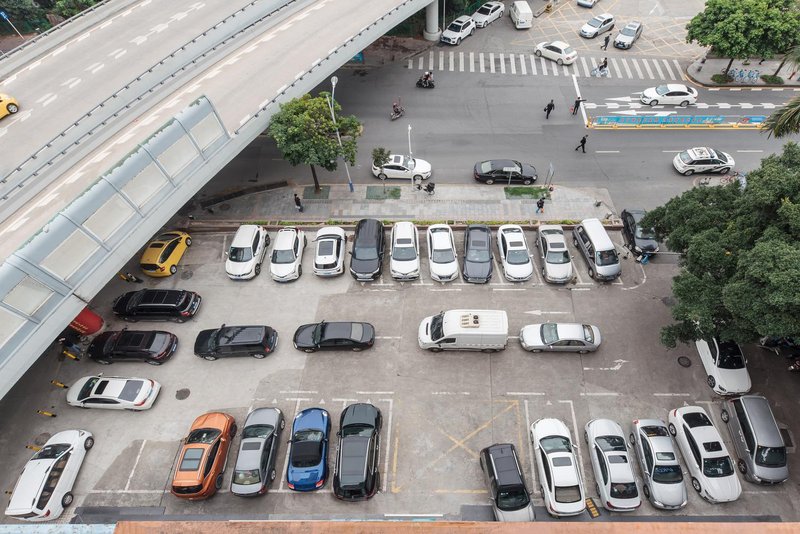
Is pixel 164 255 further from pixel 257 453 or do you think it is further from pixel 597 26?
pixel 597 26

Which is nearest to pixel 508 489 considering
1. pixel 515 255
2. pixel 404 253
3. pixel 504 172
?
pixel 515 255

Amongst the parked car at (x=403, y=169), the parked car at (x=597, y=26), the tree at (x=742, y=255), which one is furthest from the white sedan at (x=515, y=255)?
the parked car at (x=597, y=26)

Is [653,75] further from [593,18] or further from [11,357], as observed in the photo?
[11,357]

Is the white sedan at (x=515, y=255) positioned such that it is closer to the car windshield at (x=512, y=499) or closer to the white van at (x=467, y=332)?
the white van at (x=467, y=332)

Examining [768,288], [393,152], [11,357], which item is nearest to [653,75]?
[393,152]

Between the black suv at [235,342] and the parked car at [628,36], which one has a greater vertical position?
the parked car at [628,36]
